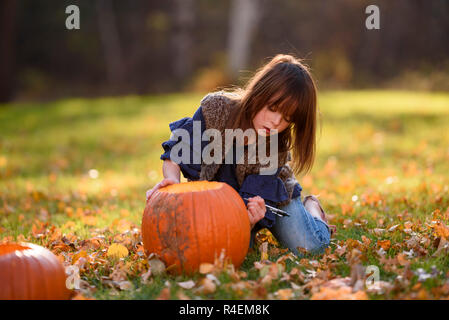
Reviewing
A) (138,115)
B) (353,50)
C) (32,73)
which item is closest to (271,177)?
(138,115)

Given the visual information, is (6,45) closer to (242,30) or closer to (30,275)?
(242,30)

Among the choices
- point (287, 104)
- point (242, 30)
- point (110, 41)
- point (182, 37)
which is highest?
point (110, 41)

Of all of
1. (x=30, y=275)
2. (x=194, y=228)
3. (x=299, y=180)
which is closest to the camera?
(x=30, y=275)

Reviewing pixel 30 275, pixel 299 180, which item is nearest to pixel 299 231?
pixel 30 275

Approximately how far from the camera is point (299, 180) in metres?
6.74

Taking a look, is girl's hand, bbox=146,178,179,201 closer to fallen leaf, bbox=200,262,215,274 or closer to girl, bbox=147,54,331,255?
girl, bbox=147,54,331,255

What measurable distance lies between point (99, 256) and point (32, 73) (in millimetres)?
24566

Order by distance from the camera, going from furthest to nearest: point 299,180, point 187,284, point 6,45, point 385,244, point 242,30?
point 242,30 → point 6,45 → point 299,180 → point 385,244 → point 187,284

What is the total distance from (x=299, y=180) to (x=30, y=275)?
4654 millimetres

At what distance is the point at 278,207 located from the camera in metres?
3.64

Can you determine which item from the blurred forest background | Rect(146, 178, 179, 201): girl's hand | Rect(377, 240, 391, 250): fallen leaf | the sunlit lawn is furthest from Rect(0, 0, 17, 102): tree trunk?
Rect(377, 240, 391, 250): fallen leaf

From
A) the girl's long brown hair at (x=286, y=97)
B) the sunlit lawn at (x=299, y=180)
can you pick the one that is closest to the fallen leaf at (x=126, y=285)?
the sunlit lawn at (x=299, y=180)
